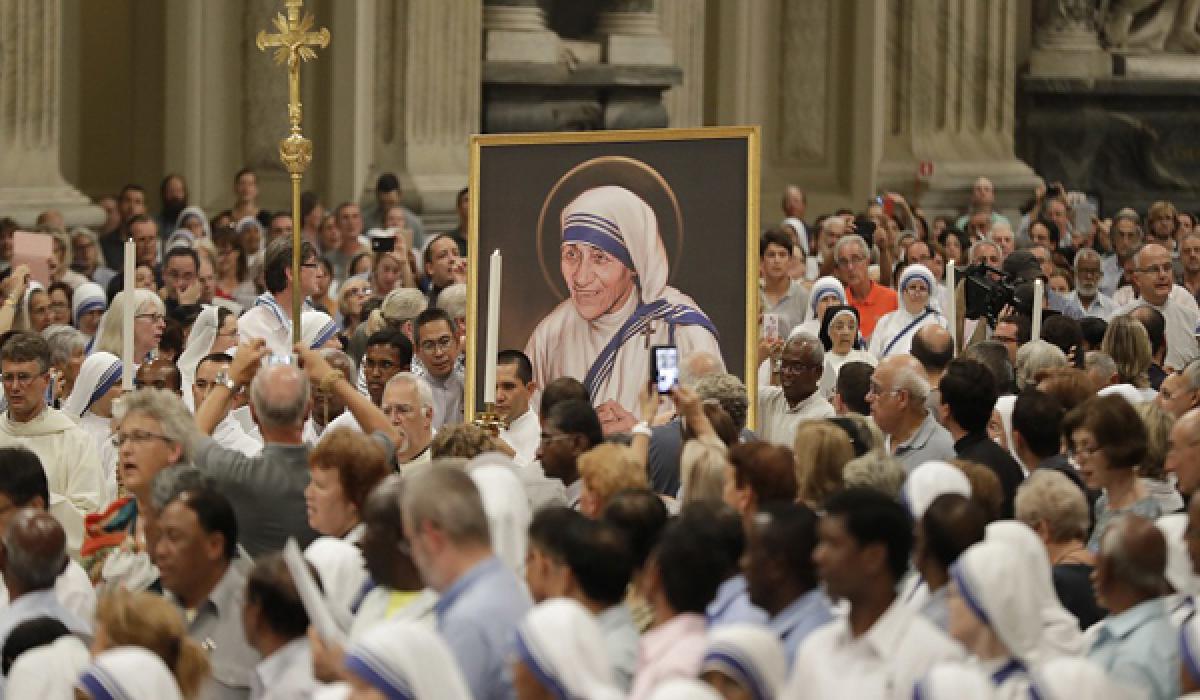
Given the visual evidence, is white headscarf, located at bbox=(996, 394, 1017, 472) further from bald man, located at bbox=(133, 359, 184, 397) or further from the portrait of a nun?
bald man, located at bbox=(133, 359, 184, 397)

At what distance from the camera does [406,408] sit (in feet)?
32.1

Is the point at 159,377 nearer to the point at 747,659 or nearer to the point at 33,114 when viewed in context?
the point at 747,659

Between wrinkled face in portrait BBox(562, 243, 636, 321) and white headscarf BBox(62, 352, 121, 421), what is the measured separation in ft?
6.35

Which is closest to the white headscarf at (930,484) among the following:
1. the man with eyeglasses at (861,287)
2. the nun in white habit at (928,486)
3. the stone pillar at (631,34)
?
the nun in white habit at (928,486)

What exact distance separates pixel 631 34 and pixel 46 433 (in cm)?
1119

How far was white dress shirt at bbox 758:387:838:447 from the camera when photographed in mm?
11016

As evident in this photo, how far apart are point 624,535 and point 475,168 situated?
13.8 feet

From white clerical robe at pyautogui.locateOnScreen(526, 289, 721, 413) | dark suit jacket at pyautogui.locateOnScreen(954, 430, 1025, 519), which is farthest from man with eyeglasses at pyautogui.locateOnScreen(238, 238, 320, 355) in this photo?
dark suit jacket at pyautogui.locateOnScreen(954, 430, 1025, 519)

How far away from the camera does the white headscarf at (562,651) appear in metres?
5.70

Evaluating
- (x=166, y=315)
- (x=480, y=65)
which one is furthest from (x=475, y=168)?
(x=480, y=65)

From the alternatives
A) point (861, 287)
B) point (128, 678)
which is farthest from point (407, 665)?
point (861, 287)

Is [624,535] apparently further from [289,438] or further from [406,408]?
[406,408]

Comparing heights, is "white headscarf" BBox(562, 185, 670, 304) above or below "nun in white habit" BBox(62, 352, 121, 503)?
above

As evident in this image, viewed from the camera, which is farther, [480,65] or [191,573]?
[480,65]
